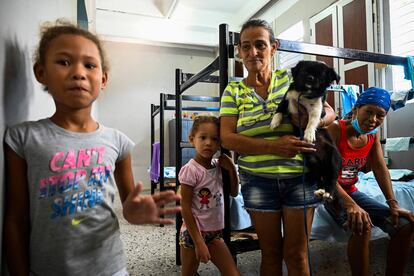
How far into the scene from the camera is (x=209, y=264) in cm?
203

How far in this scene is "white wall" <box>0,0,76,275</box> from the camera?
58cm

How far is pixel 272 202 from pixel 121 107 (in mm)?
4997

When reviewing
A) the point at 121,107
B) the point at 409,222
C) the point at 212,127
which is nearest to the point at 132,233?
the point at 212,127

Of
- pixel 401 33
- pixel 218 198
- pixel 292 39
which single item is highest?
pixel 292 39

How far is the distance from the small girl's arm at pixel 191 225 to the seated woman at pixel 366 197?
0.73 metres

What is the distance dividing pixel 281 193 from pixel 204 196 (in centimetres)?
40

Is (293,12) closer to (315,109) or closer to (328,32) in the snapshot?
(328,32)

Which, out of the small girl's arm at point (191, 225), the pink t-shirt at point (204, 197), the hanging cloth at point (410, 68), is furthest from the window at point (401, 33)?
the small girl's arm at point (191, 225)

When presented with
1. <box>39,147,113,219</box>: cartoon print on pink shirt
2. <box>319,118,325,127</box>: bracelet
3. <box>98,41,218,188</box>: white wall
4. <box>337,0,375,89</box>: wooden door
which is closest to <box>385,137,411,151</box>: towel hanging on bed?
<box>337,0,375,89</box>: wooden door

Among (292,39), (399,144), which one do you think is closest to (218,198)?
(399,144)

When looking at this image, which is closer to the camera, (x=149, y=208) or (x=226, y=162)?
(x=149, y=208)

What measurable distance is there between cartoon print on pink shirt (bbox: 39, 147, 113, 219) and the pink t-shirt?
66cm

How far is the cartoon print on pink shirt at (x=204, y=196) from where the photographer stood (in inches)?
52.1

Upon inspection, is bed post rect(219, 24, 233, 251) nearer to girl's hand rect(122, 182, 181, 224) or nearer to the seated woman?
the seated woman
